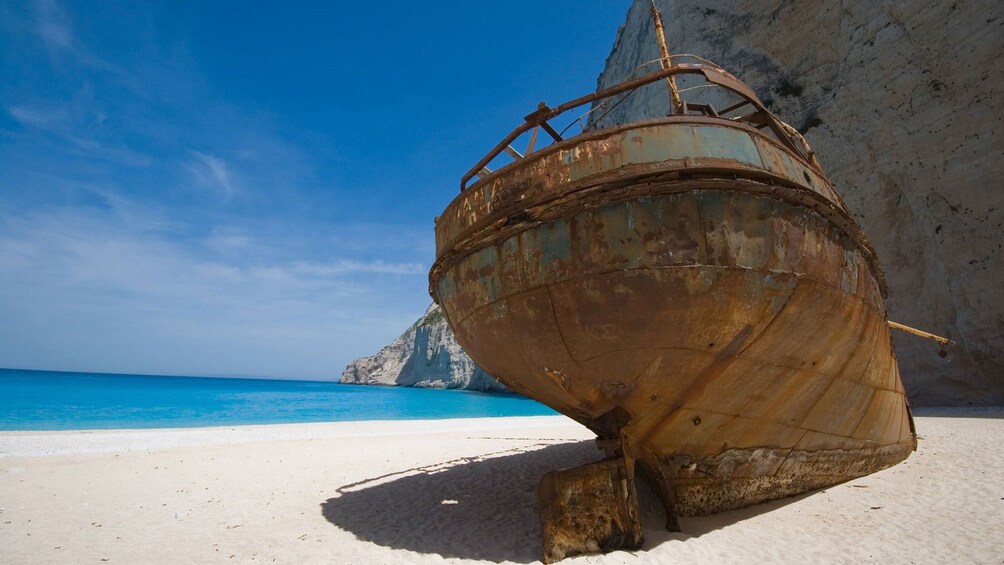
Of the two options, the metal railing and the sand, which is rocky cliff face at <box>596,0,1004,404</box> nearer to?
the sand

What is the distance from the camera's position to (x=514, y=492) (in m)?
5.64

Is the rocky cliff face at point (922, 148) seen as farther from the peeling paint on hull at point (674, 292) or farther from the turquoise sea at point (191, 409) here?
the turquoise sea at point (191, 409)

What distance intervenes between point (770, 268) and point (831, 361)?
154cm

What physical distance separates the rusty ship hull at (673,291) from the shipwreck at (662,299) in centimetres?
1

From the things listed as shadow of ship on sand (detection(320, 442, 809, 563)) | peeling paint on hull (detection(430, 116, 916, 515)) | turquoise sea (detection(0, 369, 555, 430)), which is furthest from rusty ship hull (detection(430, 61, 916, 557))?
turquoise sea (detection(0, 369, 555, 430))

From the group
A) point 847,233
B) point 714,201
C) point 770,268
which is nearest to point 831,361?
point 847,233

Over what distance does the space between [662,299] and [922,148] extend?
64.9 ft

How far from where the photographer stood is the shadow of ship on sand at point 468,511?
3777 mm

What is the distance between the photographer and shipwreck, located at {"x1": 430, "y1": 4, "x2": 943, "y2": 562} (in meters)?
2.97

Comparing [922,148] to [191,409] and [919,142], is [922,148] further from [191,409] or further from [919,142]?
[191,409]

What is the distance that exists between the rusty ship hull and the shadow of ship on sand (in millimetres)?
486

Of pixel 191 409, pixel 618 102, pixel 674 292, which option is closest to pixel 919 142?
pixel 618 102

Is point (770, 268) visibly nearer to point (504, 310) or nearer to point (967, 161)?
point (504, 310)

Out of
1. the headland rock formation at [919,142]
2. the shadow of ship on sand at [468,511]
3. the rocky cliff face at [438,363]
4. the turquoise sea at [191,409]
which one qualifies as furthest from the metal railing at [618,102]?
the rocky cliff face at [438,363]
